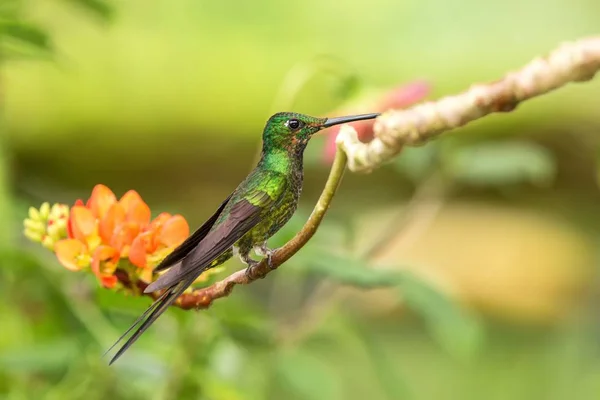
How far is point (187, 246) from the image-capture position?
0.57ft

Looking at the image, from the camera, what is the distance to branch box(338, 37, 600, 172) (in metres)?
0.10

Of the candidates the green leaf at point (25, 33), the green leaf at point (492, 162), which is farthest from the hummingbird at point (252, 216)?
the green leaf at point (492, 162)

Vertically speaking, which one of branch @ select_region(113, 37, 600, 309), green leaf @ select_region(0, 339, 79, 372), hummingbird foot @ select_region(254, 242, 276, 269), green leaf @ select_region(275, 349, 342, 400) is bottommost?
green leaf @ select_region(275, 349, 342, 400)

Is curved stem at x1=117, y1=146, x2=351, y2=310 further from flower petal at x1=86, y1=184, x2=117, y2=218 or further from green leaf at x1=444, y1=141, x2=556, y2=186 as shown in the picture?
green leaf at x1=444, y1=141, x2=556, y2=186

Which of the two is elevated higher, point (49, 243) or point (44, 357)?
point (49, 243)

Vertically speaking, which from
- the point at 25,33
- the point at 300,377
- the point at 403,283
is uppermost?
the point at 25,33

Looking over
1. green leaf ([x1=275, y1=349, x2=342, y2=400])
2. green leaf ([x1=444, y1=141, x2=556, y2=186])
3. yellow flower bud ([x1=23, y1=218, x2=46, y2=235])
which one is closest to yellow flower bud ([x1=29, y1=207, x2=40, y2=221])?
yellow flower bud ([x1=23, y1=218, x2=46, y2=235])

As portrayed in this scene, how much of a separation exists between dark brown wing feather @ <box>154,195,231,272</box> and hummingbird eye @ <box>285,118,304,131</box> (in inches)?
1.1

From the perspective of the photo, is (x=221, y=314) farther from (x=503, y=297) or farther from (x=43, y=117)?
(x=503, y=297)

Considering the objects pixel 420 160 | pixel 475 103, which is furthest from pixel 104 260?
pixel 420 160

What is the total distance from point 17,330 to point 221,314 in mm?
254

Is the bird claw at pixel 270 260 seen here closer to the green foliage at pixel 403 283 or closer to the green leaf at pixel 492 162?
the green foliage at pixel 403 283

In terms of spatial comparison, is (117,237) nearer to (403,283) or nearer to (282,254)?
(282,254)

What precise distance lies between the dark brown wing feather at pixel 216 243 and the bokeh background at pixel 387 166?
0.54m
